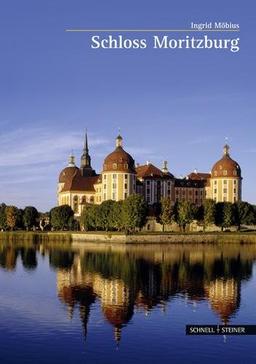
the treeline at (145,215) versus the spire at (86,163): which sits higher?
the spire at (86,163)

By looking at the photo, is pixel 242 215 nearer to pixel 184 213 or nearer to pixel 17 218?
pixel 184 213

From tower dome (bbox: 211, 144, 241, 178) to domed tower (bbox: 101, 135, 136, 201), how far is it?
18.9 m

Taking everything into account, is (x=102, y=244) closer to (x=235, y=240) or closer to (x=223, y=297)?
(x=235, y=240)

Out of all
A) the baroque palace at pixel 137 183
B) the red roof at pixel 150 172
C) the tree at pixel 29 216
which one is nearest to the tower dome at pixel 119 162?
the baroque palace at pixel 137 183

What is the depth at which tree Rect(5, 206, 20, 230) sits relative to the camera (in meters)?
123

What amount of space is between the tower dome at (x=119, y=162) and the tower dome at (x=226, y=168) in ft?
62.3

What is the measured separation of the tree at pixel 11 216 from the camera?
123m

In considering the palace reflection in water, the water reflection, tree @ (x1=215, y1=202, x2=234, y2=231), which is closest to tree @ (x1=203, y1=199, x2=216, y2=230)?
tree @ (x1=215, y1=202, x2=234, y2=231)

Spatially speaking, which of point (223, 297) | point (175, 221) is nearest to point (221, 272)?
point (223, 297)

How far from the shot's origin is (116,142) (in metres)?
131

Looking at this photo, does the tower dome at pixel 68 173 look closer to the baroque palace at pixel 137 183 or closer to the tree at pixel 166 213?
the baroque palace at pixel 137 183

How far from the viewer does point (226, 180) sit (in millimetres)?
129750

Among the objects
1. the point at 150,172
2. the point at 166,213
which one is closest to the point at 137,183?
the point at 150,172

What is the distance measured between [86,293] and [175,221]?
71.2 metres
